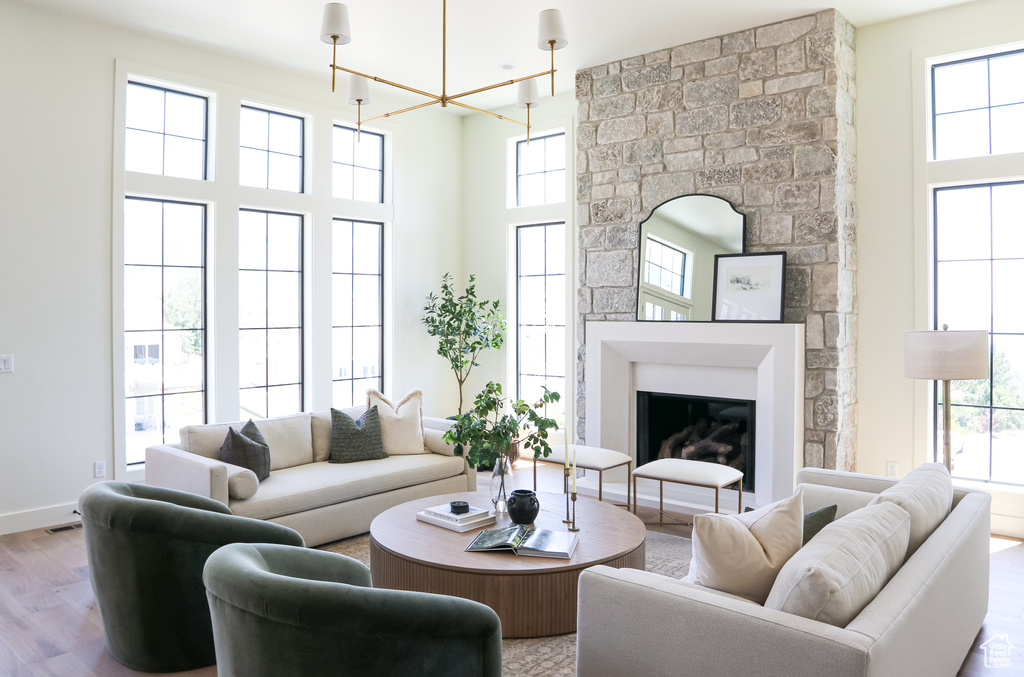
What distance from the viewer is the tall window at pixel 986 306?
457 cm

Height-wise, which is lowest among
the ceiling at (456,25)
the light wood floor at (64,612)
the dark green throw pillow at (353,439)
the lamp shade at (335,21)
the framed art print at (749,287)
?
the light wood floor at (64,612)

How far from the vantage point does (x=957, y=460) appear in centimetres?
479

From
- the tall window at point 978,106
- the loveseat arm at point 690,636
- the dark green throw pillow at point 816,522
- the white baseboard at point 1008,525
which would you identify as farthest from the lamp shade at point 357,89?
the white baseboard at point 1008,525

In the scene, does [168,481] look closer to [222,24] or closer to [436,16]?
[222,24]

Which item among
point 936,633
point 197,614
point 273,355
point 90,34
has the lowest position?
point 197,614

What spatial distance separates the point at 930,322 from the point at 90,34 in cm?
602

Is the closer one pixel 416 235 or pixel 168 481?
pixel 168 481

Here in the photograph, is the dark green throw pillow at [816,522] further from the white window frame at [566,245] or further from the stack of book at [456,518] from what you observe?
the white window frame at [566,245]

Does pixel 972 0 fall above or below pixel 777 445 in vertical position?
above

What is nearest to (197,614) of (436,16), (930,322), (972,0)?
(436,16)

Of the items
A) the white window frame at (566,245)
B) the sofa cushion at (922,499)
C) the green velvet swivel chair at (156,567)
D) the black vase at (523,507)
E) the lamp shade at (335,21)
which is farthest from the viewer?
the white window frame at (566,245)

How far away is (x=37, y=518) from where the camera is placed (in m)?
4.64

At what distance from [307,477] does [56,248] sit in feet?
7.49

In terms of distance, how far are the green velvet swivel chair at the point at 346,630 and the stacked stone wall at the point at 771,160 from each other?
3620 mm
